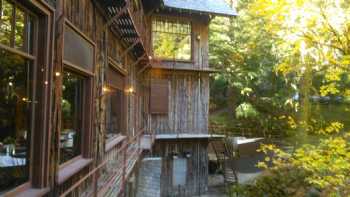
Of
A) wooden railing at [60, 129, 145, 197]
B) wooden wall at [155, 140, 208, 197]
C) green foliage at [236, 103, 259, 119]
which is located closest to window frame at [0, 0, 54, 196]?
wooden railing at [60, 129, 145, 197]

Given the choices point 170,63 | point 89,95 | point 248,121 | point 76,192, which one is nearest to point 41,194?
point 76,192

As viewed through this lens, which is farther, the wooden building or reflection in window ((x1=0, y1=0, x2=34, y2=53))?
the wooden building

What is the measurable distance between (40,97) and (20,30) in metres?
0.61

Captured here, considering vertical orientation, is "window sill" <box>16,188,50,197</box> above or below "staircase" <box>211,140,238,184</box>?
above

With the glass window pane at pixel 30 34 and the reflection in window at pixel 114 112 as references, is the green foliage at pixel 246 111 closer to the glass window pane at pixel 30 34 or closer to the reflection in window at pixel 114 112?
the reflection in window at pixel 114 112

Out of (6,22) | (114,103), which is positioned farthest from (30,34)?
(114,103)

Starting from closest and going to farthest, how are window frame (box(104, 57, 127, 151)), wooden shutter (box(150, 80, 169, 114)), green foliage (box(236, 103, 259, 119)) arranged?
window frame (box(104, 57, 127, 151)) → wooden shutter (box(150, 80, 169, 114)) → green foliage (box(236, 103, 259, 119))

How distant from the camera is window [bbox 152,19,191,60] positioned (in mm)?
12969

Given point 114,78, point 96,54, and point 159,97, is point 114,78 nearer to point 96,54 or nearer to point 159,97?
point 96,54

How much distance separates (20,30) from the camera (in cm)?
256

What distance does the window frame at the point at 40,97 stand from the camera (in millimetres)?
Result: 2758

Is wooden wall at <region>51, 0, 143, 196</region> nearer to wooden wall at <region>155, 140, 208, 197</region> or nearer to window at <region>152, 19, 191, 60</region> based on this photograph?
window at <region>152, 19, 191, 60</region>

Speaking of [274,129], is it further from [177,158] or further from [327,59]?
[327,59]

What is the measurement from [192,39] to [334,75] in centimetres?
730
